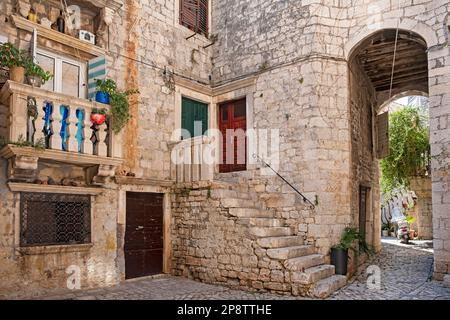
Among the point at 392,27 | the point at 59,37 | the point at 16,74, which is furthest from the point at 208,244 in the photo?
the point at 392,27

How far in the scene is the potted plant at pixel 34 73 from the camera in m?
5.85

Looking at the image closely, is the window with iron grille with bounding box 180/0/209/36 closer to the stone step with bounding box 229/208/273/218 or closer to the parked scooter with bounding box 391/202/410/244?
the stone step with bounding box 229/208/273/218

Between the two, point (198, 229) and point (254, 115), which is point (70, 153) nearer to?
point (198, 229)

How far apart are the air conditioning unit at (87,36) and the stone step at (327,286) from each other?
19.4ft

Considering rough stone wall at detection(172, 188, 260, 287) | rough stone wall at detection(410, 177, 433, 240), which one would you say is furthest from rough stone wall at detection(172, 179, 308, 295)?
rough stone wall at detection(410, 177, 433, 240)

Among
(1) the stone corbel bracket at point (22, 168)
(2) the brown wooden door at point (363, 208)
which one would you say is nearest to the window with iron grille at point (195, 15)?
(1) the stone corbel bracket at point (22, 168)

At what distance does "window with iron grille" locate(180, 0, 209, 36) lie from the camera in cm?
936

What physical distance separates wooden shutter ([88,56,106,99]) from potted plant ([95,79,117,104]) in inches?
7.7

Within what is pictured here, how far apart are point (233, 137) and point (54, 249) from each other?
4719mm

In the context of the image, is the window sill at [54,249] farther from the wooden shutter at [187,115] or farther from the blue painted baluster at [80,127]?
the wooden shutter at [187,115]

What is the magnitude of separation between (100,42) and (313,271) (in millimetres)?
5720

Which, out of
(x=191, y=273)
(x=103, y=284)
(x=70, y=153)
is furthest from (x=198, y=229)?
(x=70, y=153)

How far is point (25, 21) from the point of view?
6242mm

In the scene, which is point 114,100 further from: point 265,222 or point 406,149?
point 406,149
